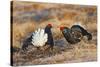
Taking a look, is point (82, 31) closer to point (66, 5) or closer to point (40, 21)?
point (66, 5)

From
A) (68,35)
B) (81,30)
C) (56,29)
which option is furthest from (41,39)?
(81,30)

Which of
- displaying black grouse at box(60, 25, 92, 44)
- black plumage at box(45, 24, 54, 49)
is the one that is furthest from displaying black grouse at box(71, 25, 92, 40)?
black plumage at box(45, 24, 54, 49)

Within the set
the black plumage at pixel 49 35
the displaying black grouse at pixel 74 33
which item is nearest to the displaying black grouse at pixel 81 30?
the displaying black grouse at pixel 74 33

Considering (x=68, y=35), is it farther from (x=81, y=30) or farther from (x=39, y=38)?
(x=39, y=38)

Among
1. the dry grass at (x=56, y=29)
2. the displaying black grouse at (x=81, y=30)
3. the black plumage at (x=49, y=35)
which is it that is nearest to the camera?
the dry grass at (x=56, y=29)

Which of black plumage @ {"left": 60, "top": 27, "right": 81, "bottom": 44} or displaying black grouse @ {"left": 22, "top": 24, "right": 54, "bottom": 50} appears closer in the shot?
displaying black grouse @ {"left": 22, "top": 24, "right": 54, "bottom": 50}

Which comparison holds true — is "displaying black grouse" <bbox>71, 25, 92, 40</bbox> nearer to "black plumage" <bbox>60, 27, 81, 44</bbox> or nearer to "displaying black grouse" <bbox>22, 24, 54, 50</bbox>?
"black plumage" <bbox>60, 27, 81, 44</bbox>

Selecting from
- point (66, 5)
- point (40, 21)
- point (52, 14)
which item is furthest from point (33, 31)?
point (66, 5)

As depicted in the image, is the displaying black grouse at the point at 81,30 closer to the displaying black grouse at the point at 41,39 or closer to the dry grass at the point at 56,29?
the dry grass at the point at 56,29
